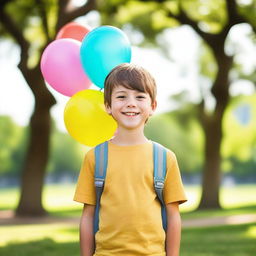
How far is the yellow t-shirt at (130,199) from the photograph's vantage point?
280 cm

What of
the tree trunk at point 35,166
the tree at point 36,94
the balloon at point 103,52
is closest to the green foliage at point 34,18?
the tree at point 36,94

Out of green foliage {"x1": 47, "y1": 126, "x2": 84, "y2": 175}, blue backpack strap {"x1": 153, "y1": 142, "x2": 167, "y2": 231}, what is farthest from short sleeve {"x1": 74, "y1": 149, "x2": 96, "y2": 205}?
green foliage {"x1": 47, "y1": 126, "x2": 84, "y2": 175}

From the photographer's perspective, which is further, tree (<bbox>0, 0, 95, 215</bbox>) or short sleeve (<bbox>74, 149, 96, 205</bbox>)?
tree (<bbox>0, 0, 95, 215</bbox>)

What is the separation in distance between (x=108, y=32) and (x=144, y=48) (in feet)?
54.5

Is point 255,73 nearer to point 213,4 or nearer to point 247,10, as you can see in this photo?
point 213,4

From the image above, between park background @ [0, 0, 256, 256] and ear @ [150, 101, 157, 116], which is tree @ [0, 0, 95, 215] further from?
ear @ [150, 101, 157, 116]

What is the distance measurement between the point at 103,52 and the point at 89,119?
51 cm

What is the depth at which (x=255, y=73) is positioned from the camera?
21.4 meters

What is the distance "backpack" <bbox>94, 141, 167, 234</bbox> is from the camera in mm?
2855

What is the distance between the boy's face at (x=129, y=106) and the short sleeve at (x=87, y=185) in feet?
0.78

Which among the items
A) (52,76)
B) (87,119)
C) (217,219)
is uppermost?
(52,76)

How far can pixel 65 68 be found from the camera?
443cm

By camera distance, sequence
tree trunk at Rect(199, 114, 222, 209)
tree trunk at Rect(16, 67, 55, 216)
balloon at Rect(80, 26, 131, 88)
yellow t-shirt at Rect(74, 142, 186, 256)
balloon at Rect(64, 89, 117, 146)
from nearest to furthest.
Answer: yellow t-shirt at Rect(74, 142, 186, 256), balloon at Rect(64, 89, 117, 146), balloon at Rect(80, 26, 131, 88), tree trunk at Rect(16, 67, 55, 216), tree trunk at Rect(199, 114, 222, 209)

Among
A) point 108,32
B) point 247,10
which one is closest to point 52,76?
point 108,32
